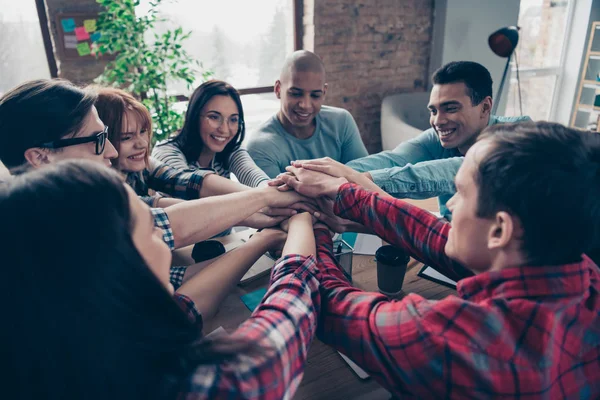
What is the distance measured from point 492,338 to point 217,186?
1211 mm

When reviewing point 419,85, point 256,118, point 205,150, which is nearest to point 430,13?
point 419,85

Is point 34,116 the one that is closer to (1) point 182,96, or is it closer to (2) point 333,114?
(2) point 333,114

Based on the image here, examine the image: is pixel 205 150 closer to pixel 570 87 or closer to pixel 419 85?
pixel 419 85

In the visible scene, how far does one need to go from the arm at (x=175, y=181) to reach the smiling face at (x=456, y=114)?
113 centimetres

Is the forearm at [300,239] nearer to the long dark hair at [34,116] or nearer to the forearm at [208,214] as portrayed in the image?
the forearm at [208,214]

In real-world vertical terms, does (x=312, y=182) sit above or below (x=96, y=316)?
below

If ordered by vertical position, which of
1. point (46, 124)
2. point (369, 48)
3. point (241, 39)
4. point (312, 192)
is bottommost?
point (312, 192)

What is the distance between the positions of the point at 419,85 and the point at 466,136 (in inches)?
110

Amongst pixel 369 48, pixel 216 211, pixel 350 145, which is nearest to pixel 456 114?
pixel 350 145

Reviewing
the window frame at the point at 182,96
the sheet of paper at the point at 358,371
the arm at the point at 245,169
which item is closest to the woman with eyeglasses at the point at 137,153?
the arm at the point at 245,169

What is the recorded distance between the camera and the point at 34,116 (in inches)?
46.0

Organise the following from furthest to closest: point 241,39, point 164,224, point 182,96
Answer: point 241,39
point 182,96
point 164,224

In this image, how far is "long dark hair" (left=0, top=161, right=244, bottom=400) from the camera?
0.50 meters

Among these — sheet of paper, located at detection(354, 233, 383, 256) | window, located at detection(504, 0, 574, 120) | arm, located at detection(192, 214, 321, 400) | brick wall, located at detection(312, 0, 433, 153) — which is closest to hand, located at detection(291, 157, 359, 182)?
sheet of paper, located at detection(354, 233, 383, 256)
